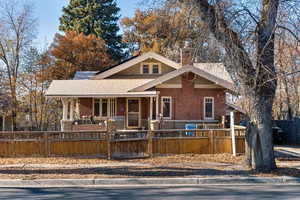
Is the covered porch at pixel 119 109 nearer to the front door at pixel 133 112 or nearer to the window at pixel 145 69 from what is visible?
the front door at pixel 133 112

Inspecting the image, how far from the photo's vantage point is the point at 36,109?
119 feet

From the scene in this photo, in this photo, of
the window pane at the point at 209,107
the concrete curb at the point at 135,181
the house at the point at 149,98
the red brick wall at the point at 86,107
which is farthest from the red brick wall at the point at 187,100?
the concrete curb at the point at 135,181

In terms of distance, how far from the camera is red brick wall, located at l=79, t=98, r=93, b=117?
72.1 feet

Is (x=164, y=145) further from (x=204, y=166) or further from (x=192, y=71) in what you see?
(x=192, y=71)

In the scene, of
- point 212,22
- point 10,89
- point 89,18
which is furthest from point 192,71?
point 89,18

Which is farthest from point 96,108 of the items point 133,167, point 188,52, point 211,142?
point 133,167

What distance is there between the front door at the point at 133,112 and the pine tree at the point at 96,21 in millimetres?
20481

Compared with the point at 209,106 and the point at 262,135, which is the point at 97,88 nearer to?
the point at 209,106

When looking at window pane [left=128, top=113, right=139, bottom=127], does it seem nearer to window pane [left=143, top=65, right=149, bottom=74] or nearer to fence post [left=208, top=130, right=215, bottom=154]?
window pane [left=143, top=65, right=149, bottom=74]

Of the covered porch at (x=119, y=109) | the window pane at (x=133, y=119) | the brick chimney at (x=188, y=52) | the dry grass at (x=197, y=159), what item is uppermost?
the brick chimney at (x=188, y=52)

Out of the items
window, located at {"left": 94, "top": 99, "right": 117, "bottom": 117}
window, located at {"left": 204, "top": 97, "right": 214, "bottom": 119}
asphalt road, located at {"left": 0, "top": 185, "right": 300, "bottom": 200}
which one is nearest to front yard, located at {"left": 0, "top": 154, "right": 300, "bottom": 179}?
asphalt road, located at {"left": 0, "top": 185, "right": 300, "bottom": 200}

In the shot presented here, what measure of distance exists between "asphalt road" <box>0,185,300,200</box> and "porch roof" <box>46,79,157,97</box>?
1177 centimetres

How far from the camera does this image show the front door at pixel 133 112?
71.8 feet

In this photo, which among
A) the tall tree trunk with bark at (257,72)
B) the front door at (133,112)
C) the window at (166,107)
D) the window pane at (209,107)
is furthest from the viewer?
the front door at (133,112)
